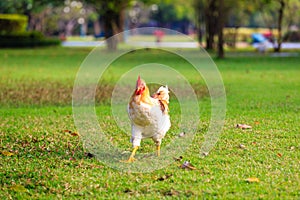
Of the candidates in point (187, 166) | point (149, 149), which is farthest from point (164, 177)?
point (149, 149)

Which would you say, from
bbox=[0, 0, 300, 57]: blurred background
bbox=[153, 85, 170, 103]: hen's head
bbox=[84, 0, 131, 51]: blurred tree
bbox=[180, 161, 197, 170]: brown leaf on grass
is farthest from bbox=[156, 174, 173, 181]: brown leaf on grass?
bbox=[84, 0, 131, 51]: blurred tree

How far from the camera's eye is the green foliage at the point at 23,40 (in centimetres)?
3441

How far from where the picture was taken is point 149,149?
23.2 feet

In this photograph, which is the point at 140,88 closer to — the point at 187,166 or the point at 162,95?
the point at 162,95

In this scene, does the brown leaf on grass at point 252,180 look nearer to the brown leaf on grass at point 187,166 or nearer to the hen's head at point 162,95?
the brown leaf on grass at point 187,166

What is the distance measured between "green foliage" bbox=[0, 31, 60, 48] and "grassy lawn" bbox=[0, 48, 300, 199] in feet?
73.3

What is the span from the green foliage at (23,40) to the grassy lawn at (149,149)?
2234 centimetres

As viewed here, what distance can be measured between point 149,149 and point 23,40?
94.9ft

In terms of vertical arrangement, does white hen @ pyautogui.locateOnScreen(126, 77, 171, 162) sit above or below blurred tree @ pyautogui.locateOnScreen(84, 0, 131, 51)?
above

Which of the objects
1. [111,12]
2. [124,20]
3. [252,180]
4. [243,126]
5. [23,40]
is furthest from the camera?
[124,20]

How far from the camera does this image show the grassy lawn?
5371 millimetres

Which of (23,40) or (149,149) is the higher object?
(149,149)

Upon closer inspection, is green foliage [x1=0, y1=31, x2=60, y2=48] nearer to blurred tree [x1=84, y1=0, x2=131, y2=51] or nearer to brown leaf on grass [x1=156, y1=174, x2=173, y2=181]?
blurred tree [x1=84, y1=0, x2=131, y2=51]

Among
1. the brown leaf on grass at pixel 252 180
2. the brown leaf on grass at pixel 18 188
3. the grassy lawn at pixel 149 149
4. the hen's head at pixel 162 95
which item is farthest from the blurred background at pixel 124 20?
the brown leaf on grass at pixel 18 188
